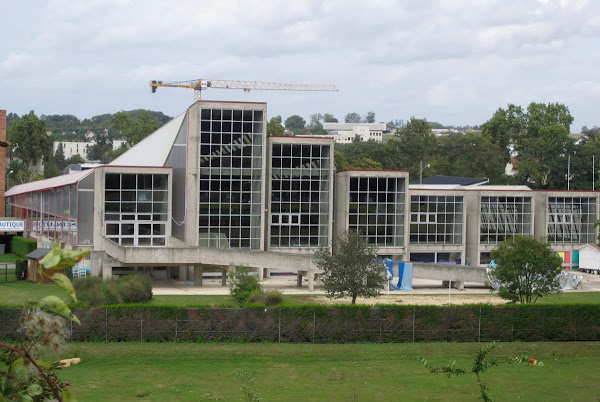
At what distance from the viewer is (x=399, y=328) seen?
35938mm

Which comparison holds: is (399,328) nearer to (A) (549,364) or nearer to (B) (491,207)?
(A) (549,364)

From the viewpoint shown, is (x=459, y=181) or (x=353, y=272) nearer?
(x=353, y=272)

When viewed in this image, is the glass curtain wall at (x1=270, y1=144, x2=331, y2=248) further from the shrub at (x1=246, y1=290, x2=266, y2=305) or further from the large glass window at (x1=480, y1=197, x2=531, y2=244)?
the shrub at (x1=246, y1=290, x2=266, y2=305)

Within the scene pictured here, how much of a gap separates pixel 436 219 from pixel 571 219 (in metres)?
13.7

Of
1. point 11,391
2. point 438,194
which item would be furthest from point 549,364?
point 438,194

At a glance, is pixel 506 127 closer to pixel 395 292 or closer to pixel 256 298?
pixel 395 292

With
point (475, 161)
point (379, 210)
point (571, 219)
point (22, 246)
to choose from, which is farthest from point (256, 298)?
point (475, 161)

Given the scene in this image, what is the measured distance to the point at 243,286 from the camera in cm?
4625

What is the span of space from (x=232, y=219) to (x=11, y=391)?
5579cm

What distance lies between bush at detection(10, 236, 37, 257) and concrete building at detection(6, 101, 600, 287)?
6.28ft

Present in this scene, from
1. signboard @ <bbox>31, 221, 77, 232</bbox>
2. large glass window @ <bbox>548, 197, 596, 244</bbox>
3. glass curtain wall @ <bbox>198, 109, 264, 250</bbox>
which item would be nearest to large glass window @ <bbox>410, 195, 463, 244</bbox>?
large glass window @ <bbox>548, 197, 596, 244</bbox>

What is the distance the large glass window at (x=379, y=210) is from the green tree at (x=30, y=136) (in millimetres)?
86601

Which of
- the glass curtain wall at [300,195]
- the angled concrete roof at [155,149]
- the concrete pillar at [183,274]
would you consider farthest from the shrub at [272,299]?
the angled concrete roof at [155,149]

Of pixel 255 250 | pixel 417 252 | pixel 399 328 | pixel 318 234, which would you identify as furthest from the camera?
pixel 417 252
